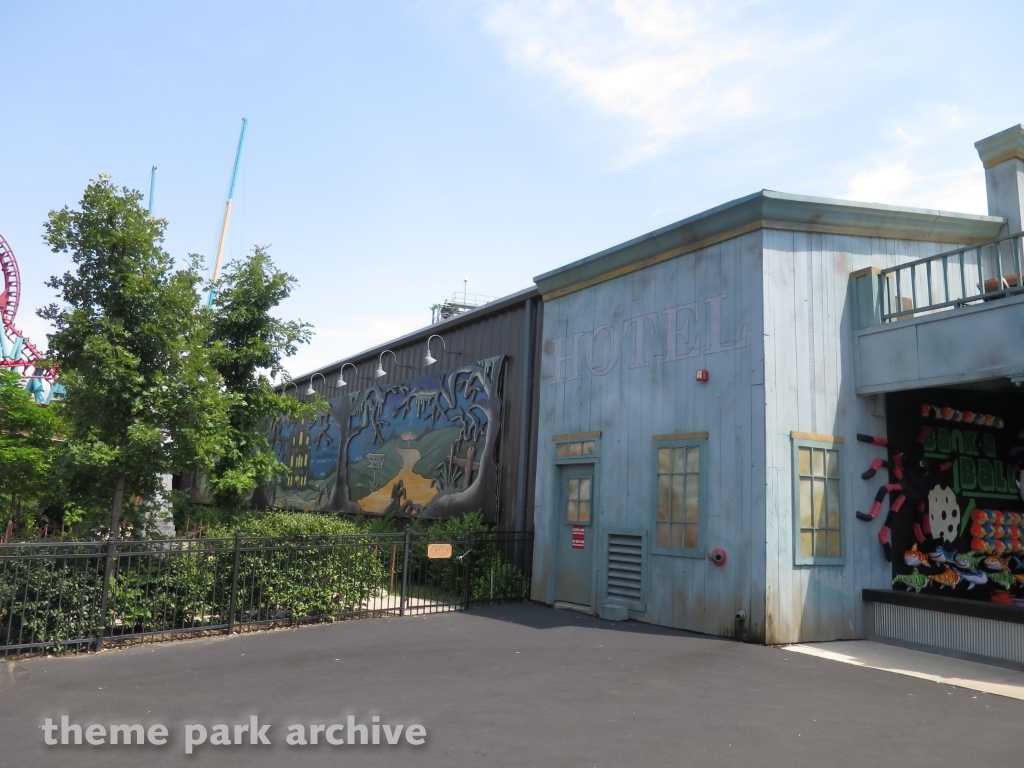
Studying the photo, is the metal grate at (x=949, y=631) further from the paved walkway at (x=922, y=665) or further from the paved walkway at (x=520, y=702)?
the paved walkway at (x=520, y=702)

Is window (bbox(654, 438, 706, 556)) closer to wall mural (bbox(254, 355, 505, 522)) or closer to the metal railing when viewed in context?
the metal railing

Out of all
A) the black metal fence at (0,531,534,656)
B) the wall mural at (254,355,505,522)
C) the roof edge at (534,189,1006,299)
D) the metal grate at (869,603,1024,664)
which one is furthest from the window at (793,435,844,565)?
the wall mural at (254,355,505,522)

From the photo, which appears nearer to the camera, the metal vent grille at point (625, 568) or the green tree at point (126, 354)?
the green tree at point (126, 354)

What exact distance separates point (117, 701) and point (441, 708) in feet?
8.90

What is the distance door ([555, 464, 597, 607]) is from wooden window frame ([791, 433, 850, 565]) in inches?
129

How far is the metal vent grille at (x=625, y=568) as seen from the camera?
442 inches

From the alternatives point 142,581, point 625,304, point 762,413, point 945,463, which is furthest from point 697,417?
point 142,581

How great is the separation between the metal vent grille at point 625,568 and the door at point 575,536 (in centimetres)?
42

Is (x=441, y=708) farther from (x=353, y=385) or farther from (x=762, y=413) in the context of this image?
(x=353, y=385)

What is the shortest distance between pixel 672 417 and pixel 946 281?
154 inches

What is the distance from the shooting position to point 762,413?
32.1ft

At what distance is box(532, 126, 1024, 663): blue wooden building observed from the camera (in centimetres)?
970

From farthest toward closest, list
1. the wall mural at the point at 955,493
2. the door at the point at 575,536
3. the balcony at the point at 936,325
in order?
the door at the point at 575,536 < the wall mural at the point at 955,493 < the balcony at the point at 936,325

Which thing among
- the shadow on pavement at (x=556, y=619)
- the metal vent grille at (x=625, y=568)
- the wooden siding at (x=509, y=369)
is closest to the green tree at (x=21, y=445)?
the wooden siding at (x=509, y=369)
